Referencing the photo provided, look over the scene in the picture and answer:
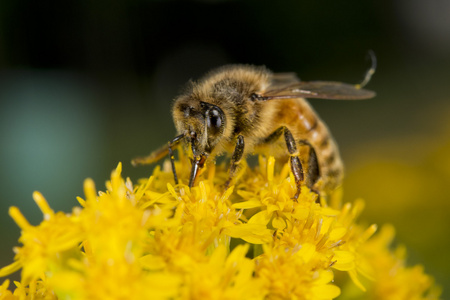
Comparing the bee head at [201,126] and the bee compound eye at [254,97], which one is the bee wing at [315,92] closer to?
the bee compound eye at [254,97]

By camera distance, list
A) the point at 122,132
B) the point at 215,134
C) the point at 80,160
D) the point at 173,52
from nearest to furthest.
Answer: the point at 215,134 < the point at 80,160 < the point at 122,132 < the point at 173,52

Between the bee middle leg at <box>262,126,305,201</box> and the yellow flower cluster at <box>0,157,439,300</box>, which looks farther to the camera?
the bee middle leg at <box>262,126,305,201</box>

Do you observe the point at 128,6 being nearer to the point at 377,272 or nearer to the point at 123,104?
the point at 123,104

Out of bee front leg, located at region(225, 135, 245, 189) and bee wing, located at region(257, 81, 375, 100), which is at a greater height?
bee wing, located at region(257, 81, 375, 100)

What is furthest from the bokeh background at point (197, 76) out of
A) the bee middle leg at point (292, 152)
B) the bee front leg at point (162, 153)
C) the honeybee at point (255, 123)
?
the bee front leg at point (162, 153)

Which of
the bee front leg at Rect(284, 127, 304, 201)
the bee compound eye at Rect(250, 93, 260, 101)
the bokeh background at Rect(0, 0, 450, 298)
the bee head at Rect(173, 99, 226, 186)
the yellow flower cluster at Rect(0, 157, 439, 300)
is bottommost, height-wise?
the yellow flower cluster at Rect(0, 157, 439, 300)

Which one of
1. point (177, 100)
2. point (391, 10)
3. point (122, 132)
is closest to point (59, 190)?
point (122, 132)

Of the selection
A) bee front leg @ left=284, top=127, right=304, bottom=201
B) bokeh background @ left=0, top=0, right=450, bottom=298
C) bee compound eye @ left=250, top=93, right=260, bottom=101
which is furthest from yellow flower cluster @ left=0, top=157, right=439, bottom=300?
bokeh background @ left=0, top=0, right=450, bottom=298

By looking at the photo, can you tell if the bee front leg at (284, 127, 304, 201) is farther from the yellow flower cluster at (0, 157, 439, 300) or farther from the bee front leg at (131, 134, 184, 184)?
the bee front leg at (131, 134, 184, 184)
